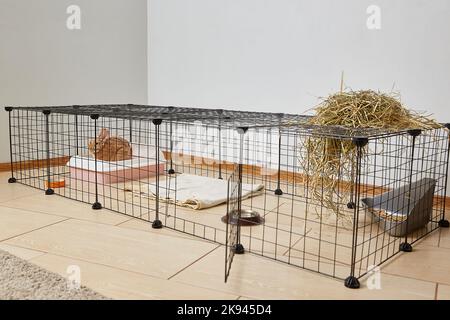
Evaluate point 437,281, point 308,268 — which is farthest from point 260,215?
point 437,281

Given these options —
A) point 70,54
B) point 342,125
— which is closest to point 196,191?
point 342,125

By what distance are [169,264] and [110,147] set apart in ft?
5.33

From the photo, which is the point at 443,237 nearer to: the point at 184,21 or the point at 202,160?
the point at 202,160

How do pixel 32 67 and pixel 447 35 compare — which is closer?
pixel 447 35

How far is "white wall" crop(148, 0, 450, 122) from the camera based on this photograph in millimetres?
2752

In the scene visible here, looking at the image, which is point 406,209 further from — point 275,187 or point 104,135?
point 104,135

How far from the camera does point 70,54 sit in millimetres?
3750

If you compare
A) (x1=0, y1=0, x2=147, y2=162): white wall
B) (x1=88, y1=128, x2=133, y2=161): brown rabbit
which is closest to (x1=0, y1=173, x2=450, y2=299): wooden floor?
(x1=88, y1=128, x2=133, y2=161): brown rabbit

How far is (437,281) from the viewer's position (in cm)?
170

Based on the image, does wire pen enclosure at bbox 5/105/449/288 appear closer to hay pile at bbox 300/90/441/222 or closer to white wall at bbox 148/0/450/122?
hay pile at bbox 300/90/441/222

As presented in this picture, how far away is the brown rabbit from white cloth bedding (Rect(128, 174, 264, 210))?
1.23 ft

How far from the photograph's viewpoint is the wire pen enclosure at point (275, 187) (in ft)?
6.21

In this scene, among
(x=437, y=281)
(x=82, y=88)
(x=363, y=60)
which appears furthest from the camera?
(x=82, y=88)

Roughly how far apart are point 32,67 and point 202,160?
1.43 metres
